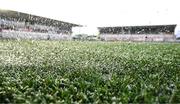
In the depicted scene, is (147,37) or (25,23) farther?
(147,37)

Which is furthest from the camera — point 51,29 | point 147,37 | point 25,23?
point 51,29

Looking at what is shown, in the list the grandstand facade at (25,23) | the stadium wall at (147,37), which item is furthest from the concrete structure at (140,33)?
the grandstand facade at (25,23)

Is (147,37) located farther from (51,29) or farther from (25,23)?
(25,23)

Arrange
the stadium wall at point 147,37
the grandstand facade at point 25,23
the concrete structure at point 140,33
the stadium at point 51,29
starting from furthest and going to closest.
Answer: the concrete structure at point 140,33, the stadium wall at point 147,37, the grandstand facade at point 25,23, the stadium at point 51,29

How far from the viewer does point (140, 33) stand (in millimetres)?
78250

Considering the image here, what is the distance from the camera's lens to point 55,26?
A: 8062cm

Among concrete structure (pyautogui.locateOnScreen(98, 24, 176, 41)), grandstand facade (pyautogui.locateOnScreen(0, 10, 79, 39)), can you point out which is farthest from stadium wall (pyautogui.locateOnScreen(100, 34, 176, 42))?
grandstand facade (pyautogui.locateOnScreen(0, 10, 79, 39))

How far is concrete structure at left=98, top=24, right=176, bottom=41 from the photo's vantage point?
2696 inches

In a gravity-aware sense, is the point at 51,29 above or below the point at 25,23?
below

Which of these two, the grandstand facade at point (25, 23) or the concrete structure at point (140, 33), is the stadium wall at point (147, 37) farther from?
the grandstand facade at point (25, 23)

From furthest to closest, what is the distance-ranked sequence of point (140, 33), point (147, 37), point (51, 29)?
point (140, 33)
point (51, 29)
point (147, 37)

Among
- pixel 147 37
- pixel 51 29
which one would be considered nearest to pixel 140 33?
pixel 147 37

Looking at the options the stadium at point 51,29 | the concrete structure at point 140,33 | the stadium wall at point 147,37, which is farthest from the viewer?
the concrete structure at point 140,33

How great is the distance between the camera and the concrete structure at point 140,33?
6847 cm
